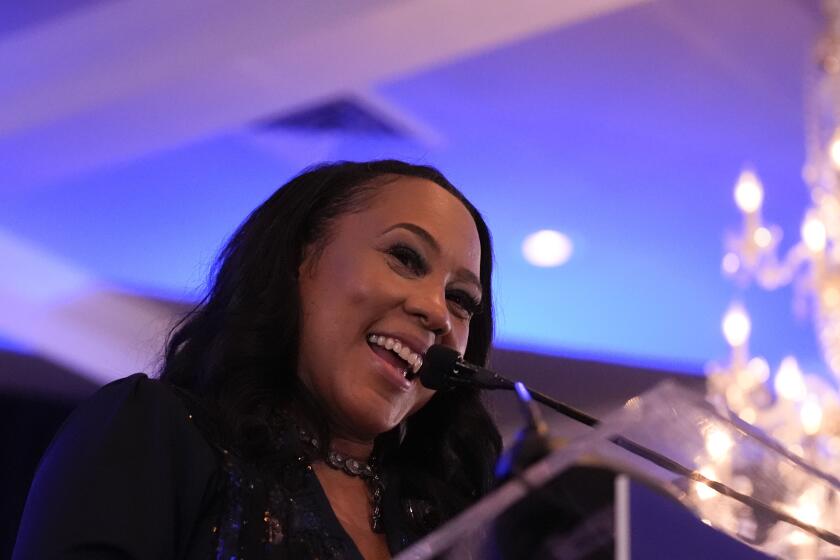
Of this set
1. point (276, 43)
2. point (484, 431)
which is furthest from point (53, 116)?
point (484, 431)

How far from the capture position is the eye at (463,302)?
1608 millimetres

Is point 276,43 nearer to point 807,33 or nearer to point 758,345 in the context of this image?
point 807,33

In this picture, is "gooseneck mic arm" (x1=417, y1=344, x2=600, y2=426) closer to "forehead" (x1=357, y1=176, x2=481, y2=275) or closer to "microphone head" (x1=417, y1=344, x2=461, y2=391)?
"microphone head" (x1=417, y1=344, x2=461, y2=391)

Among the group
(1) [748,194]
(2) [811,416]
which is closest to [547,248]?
(1) [748,194]

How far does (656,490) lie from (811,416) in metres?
4.03

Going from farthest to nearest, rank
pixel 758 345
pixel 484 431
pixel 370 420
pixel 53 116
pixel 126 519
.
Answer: pixel 758 345, pixel 53 116, pixel 484 431, pixel 370 420, pixel 126 519

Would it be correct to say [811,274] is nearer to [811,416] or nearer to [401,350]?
[811,416]

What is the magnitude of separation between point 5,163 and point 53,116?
647 millimetres

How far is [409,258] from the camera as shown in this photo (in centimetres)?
157

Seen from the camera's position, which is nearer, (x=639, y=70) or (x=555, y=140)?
(x=639, y=70)

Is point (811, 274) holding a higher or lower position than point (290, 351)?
higher

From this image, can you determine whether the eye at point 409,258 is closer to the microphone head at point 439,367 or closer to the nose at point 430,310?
the nose at point 430,310

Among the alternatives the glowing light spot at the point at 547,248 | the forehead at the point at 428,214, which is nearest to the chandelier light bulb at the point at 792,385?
the glowing light spot at the point at 547,248

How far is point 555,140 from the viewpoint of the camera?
14.8ft
